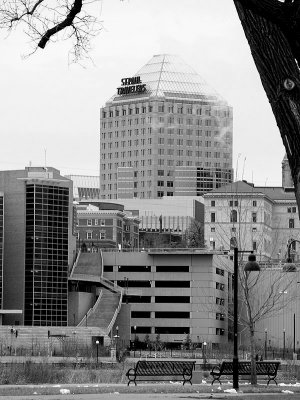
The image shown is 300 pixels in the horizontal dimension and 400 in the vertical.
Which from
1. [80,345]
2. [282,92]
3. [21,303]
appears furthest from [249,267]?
[21,303]

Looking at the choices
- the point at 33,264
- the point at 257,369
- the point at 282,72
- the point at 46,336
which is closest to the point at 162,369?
the point at 257,369

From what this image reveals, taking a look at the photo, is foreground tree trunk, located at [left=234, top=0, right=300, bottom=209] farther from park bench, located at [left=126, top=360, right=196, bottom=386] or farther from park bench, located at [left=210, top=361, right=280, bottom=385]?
park bench, located at [left=210, top=361, right=280, bottom=385]

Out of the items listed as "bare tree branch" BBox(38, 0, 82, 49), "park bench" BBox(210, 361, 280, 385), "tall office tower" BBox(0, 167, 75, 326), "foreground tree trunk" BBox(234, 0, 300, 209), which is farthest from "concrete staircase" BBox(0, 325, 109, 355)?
"foreground tree trunk" BBox(234, 0, 300, 209)

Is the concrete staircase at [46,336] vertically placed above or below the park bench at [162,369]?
below

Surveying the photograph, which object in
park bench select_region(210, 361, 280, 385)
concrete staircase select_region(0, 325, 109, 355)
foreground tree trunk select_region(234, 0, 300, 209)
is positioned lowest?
concrete staircase select_region(0, 325, 109, 355)

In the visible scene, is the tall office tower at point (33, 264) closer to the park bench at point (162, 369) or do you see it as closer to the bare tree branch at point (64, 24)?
the park bench at point (162, 369)

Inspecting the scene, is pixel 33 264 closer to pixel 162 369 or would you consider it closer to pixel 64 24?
pixel 162 369

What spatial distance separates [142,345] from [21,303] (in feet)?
64.7

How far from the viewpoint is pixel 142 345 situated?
19850 cm

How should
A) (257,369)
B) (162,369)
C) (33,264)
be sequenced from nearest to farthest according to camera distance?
(162,369), (257,369), (33,264)

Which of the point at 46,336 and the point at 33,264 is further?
the point at 33,264

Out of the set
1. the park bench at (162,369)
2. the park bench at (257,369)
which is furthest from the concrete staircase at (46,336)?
the park bench at (162,369)

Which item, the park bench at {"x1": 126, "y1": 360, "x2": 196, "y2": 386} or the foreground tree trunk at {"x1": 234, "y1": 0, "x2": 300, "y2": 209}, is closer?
the foreground tree trunk at {"x1": 234, "y1": 0, "x2": 300, "y2": 209}

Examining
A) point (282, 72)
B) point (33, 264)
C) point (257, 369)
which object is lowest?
point (257, 369)
